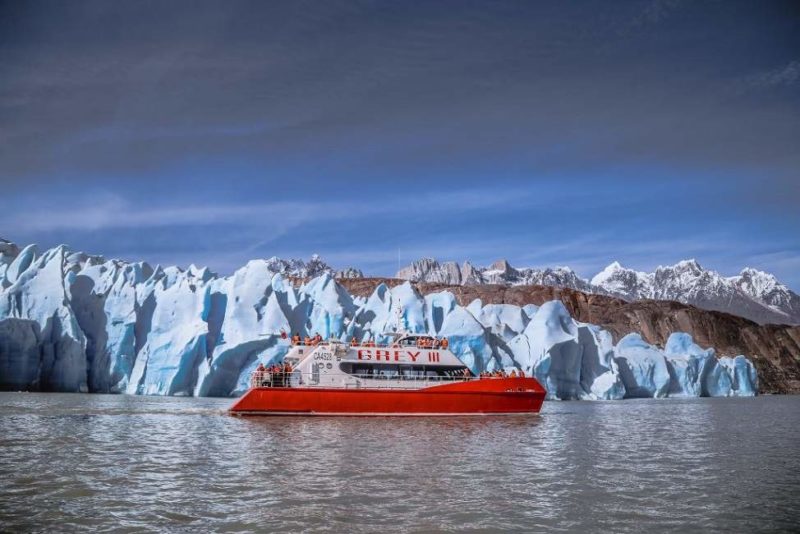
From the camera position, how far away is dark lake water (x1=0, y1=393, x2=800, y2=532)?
1023 cm

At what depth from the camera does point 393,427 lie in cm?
2447

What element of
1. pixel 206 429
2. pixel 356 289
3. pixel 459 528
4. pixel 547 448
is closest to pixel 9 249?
pixel 206 429

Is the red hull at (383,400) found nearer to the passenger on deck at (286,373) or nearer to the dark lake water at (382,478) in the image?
the passenger on deck at (286,373)

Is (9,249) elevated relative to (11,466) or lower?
elevated

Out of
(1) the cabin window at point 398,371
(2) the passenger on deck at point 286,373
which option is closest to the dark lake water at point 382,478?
(2) the passenger on deck at point 286,373

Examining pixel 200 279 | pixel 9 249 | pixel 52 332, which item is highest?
pixel 9 249

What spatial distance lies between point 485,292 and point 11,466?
115 m

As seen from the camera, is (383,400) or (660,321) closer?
(383,400)

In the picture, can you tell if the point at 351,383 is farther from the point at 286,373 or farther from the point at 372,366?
the point at 286,373

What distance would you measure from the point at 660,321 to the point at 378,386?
108 metres

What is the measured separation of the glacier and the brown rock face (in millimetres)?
64480

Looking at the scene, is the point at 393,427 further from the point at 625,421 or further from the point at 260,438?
the point at 625,421

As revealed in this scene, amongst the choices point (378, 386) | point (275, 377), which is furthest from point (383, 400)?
point (275, 377)

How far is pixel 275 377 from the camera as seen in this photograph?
95.2 feet
